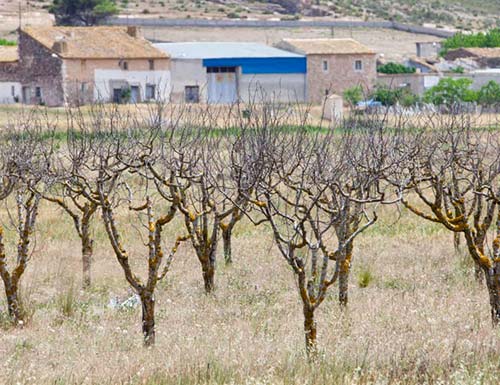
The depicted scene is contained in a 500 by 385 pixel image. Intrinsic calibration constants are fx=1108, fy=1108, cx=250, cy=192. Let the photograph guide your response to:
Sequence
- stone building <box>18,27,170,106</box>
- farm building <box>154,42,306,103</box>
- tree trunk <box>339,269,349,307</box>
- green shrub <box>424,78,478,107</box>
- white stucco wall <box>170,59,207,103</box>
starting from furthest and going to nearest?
farm building <box>154,42,306,103</box>, white stucco wall <box>170,59,207,103</box>, green shrub <box>424,78,478,107</box>, stone building <box>18,27,170,106</box>, tree trunk <box>339,269,349,307</box>

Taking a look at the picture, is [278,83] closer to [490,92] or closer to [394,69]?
[394,69]

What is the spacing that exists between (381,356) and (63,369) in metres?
3.08

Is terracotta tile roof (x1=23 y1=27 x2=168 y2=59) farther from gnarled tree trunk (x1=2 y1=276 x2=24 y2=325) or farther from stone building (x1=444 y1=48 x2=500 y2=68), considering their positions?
gnarled tree trunk (x1=2 y1=276 x2=24 y2=325)

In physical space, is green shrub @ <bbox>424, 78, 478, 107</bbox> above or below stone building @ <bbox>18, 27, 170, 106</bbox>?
below

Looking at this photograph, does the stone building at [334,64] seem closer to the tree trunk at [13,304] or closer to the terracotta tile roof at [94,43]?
the terracotta tile roof at [94,43]

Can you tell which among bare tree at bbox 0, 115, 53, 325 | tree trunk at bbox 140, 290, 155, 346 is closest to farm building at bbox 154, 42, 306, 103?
bare tree at bbox 0, 115, 53, 325

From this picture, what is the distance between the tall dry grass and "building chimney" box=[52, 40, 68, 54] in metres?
31.2

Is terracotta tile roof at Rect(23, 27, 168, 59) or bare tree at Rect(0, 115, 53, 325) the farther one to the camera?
terracotta tile roof at Rect(23, 27, 168, 59)

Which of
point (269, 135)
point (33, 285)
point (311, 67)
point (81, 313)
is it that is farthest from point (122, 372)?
point (311, 67)

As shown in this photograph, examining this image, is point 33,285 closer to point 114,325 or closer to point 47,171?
point 47,171

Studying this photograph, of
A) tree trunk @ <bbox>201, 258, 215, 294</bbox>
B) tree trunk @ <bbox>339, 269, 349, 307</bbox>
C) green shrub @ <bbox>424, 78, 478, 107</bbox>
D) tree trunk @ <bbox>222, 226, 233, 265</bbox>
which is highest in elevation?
tree trunk @ <bbox>339, 269, 349, 307</bbox>

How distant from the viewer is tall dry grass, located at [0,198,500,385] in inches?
399

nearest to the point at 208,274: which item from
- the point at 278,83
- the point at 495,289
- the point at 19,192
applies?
the point at 19,192

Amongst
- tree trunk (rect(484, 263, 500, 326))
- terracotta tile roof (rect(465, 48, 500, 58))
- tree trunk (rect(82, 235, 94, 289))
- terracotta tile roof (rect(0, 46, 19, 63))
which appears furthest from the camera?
terracotta tile roof (rect(465, 48, 500, 58))
